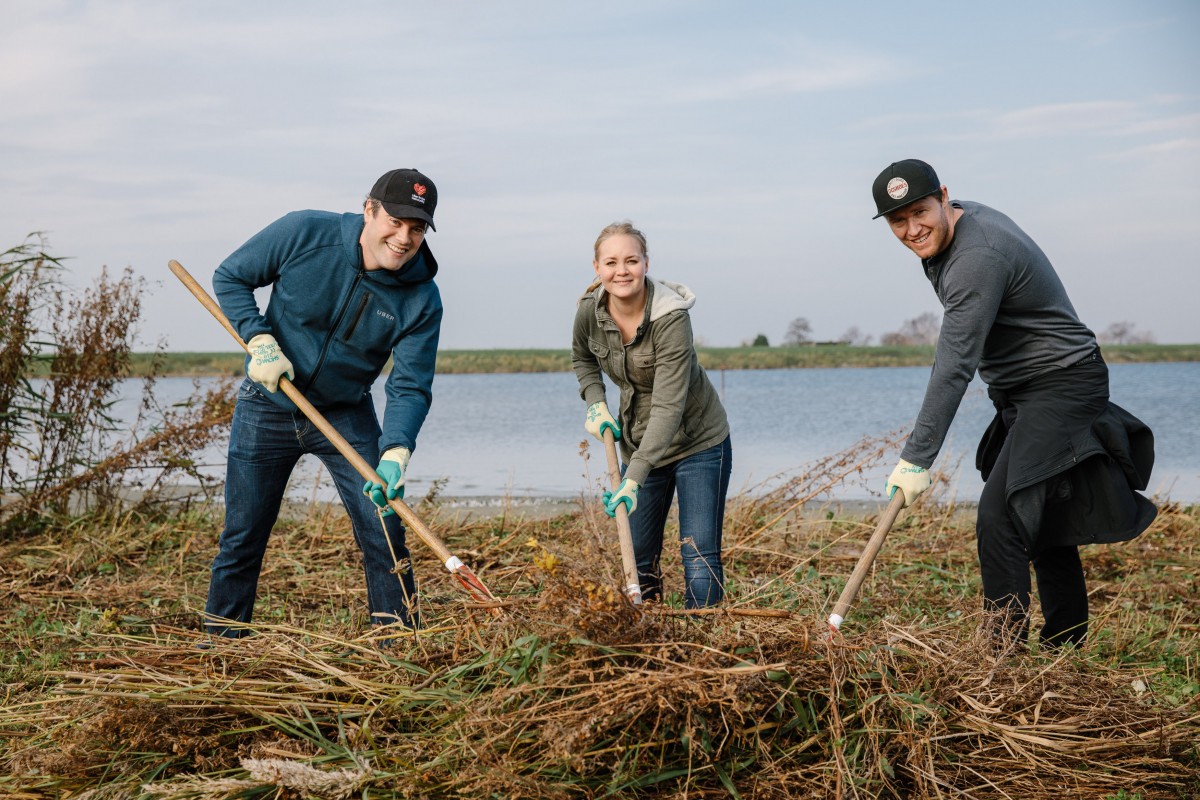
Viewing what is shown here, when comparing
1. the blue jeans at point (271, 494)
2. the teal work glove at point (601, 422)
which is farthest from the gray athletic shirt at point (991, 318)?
the blue jeans at point (271, 494)

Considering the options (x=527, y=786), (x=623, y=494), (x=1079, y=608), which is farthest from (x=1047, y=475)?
(x=527, y=786)

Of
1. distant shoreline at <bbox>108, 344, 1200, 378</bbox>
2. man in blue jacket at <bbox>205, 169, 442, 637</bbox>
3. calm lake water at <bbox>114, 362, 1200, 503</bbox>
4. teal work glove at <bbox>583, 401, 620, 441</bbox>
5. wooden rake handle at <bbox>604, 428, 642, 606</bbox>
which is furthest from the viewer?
distant shoreline at <bbox>108, 344, 1200, 378</bbox>

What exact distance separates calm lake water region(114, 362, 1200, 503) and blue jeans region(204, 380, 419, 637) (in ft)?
3.40

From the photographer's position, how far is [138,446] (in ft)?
19.9

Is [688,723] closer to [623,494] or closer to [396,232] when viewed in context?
[623,494]

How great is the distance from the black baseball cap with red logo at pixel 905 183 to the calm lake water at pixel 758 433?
178 centimetres

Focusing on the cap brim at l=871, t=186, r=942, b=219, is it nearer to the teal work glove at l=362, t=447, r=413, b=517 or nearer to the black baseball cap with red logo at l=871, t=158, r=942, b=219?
the black baseball cap with red logo at l=871, t=158, r=942, b=219

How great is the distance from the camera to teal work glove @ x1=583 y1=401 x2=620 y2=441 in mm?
3967

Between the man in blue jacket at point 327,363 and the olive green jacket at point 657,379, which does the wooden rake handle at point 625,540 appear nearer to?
the olive green jacket at point 657,379

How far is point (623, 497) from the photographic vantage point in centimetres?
351

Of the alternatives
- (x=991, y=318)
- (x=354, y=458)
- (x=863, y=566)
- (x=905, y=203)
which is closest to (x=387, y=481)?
(x=354, y=458)

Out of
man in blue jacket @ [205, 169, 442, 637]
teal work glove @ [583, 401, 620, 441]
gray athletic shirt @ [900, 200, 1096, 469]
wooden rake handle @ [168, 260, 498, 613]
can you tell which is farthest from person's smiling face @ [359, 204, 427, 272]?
gray athletic shirt @ [900, 200, 1096, 469]

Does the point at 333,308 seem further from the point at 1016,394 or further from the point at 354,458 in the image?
the point at 1016,394

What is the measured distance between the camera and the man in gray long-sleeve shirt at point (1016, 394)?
3.30 metres
